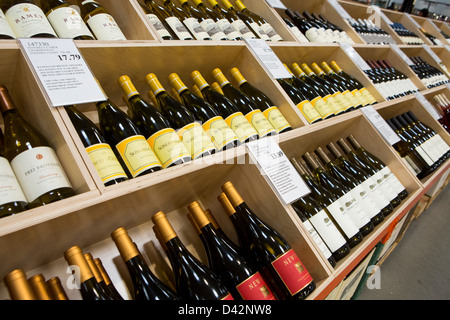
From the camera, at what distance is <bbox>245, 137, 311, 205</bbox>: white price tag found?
854mm

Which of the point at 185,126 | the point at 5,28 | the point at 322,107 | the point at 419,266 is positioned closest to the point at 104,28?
the point at 5,28

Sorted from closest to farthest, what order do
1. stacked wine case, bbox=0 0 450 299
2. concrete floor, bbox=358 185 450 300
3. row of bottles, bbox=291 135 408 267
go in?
stacked wine case, bbox=0 0 450 299, row of bottles, bbox=291 135 408 267, concrete floor, bbox=358 185 450 300

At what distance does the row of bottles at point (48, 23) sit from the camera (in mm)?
673

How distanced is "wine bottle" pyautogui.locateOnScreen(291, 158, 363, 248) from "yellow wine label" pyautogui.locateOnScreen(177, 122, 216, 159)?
18.9 inches

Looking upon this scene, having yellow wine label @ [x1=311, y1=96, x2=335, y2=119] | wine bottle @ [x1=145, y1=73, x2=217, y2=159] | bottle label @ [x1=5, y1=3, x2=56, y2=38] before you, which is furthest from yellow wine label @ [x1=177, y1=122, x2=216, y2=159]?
yellow wine label @ [x1=311, y1=96, x2=335, y2=119]

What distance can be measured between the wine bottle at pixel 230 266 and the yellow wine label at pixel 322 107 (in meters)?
0.74

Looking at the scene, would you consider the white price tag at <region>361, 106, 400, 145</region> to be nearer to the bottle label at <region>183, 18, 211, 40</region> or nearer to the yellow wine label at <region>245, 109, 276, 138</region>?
the yellow wine label at <region>245, 109, 276, 138</region>

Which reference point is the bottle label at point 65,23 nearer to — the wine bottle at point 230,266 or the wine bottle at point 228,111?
the wine bottle at point 228,111

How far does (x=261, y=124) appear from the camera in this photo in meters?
0.97

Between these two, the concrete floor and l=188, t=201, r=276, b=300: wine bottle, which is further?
the concrete floor

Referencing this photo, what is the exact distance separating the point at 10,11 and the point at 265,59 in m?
0.84

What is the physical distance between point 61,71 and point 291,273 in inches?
31.7

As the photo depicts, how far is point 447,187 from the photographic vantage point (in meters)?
3.29

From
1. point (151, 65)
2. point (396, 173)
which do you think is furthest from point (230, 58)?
point (396, 173)
